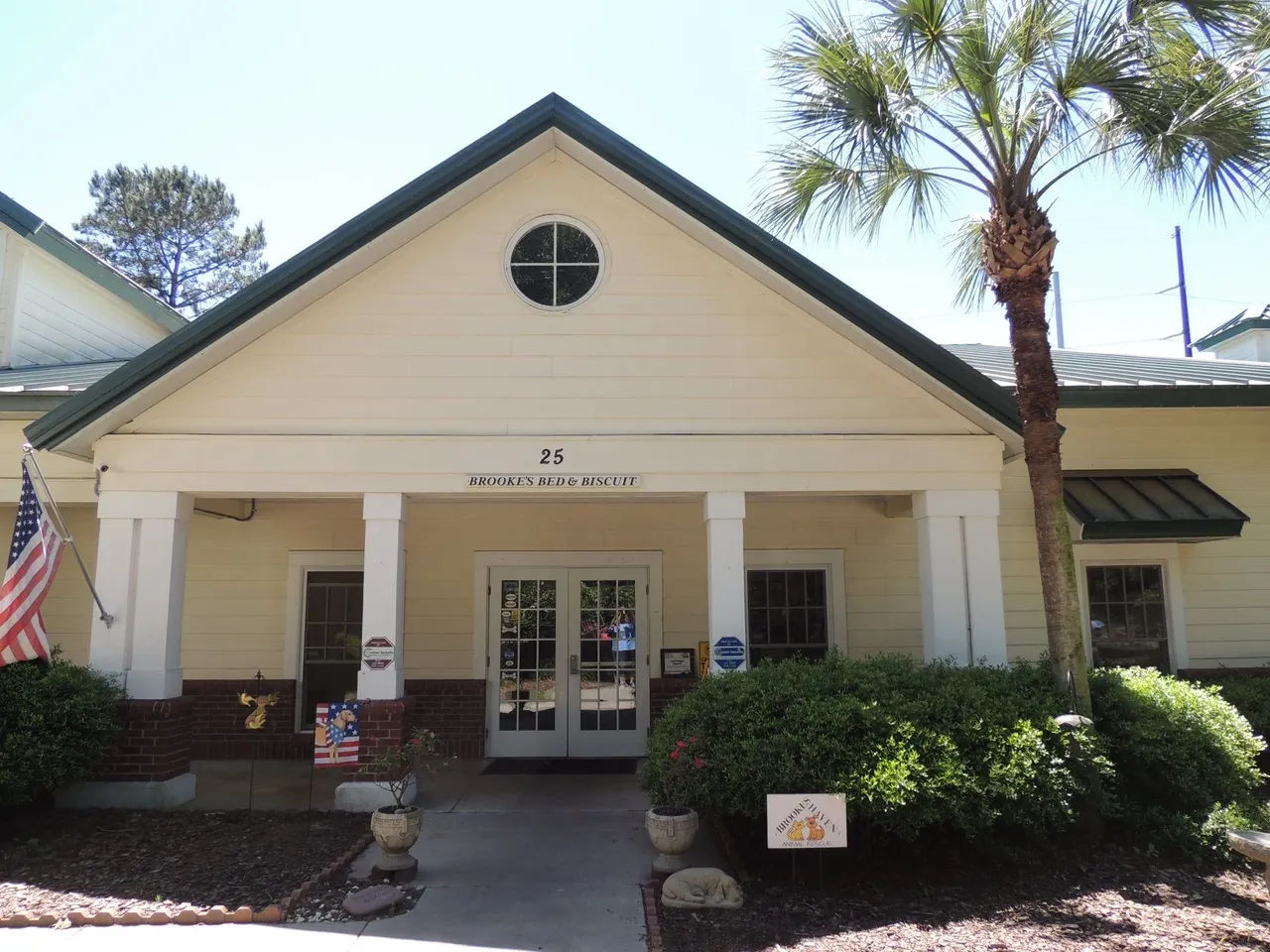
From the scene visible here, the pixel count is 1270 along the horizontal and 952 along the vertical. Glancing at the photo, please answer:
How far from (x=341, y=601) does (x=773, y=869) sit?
6710 mm

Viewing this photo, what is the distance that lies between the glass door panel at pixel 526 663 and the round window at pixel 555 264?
365 centimetres

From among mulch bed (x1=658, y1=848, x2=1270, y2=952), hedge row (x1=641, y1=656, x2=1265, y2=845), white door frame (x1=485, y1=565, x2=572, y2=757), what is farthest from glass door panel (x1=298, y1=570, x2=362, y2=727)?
mulch bed (x1=658, y1=848, x2=1270, y2=952)

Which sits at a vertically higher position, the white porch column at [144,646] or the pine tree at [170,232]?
the pine tree at [170,232]

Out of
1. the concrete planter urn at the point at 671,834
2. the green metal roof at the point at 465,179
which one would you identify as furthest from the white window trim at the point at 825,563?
the concrete planter urn at the point at 671,834

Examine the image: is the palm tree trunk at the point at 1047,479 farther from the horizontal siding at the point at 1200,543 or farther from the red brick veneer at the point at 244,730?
the red brick veneer at the point at 244,730

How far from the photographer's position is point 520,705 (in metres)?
11.2

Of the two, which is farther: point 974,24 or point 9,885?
point 974,24

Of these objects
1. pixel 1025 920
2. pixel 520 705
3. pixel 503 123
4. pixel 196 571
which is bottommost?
pixel 1025 920

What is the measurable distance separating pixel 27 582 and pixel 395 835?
4.18 metres

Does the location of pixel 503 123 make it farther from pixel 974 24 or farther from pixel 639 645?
pixel 639 645

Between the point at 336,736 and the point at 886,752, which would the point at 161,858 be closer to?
the point at 336,736

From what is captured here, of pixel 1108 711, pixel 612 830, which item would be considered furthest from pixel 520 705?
Answer: pixel 1108 711

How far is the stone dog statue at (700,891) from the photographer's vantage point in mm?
6062

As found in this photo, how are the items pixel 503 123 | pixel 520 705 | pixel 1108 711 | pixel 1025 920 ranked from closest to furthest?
pixel 1025 920 → pixel 1108 711 → pixel 503 123 → pixel 520 705
